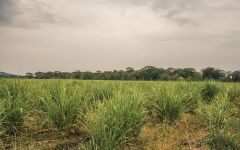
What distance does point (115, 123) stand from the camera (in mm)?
5535

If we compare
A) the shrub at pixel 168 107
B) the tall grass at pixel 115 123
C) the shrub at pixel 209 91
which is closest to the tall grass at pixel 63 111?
the tall grass at pixel 115 123

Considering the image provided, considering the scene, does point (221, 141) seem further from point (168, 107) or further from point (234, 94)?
point (234, 94)

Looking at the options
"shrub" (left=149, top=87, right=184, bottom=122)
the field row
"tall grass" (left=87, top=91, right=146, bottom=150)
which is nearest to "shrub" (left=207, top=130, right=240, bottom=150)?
the field row

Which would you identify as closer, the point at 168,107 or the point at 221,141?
the point at 221,141

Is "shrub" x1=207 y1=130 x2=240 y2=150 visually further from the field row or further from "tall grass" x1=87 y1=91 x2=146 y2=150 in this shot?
"tall grass" x1=87 y1=91 x2=146 y2=150

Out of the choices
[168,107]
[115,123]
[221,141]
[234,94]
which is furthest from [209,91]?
[115,123]

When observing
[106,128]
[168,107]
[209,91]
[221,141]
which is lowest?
[221,141]

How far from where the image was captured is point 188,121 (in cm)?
827

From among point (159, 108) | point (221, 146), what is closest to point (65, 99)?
point (159, 108)

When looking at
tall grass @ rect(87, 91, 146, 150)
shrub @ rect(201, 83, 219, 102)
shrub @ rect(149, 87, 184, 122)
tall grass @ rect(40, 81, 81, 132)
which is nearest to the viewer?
tall grass @ rect(87, 91, 146, 150)

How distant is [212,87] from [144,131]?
26.2ft

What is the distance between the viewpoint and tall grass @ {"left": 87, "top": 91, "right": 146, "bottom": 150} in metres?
5.13

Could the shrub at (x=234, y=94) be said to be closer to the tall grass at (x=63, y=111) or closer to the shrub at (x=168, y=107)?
the shrub at (x=168, y=107)

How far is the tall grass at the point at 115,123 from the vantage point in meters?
5.13
